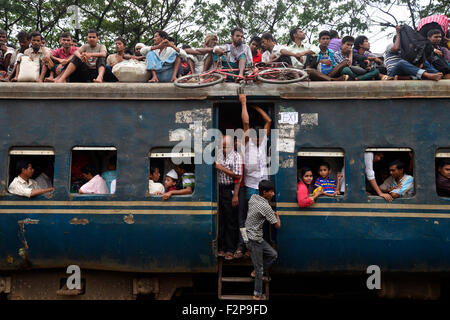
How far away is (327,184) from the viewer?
18.5ft

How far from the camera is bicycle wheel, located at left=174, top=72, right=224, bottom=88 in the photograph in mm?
5617

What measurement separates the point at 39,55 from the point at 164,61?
212 cm

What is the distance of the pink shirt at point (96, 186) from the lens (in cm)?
565

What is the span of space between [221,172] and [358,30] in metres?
12.0

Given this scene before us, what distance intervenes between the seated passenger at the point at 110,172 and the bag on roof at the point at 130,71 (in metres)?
1.26

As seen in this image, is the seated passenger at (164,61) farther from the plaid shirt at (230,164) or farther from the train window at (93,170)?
the plaid shirt at (230,164)

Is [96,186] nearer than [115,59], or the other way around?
[96,186]

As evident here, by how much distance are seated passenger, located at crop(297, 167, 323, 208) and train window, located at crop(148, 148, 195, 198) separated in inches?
59.6

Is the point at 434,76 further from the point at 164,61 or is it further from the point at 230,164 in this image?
the point at 164,61

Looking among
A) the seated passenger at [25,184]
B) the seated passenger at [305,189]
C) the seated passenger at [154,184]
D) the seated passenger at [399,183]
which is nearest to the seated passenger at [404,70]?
the seated passenger at [399,183]

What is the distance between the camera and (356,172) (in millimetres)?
5523

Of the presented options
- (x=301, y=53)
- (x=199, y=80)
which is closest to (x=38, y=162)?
(x=199, y=80)

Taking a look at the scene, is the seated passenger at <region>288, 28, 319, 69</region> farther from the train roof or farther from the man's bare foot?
the man's bare foot

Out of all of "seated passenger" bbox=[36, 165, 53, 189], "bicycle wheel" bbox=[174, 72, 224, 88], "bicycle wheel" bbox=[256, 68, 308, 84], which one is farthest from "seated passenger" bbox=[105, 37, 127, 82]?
"bicycle wheel" bbox=[256, 68, 308, 84]
